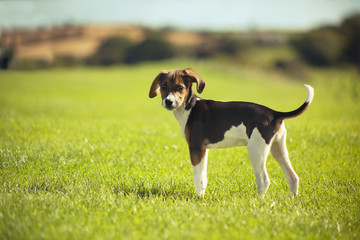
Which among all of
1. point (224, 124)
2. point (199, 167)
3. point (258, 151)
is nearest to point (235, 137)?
point (224, 124)

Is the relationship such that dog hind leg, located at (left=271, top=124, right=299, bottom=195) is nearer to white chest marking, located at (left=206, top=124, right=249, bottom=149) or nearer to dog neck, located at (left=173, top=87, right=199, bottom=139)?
white chest marking, located at (left=206, top=124, right=249, bottom=149)

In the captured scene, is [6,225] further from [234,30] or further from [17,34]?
[234,30]

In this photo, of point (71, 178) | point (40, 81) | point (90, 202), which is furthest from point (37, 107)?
point (40, 81)

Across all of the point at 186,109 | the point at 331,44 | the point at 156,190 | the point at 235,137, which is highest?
the point at 331,44

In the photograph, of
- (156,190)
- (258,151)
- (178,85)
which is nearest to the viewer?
(258,151)

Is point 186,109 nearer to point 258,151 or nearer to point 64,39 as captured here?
point 258,151

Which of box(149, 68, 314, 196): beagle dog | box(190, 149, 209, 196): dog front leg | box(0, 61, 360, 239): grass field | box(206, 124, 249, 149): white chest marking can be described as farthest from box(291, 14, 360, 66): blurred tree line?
box(190, 149, 209, 196): dog front leg

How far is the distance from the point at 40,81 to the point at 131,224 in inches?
1213

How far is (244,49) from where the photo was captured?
2004 inches

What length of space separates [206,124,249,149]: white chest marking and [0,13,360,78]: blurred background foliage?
1615 inches

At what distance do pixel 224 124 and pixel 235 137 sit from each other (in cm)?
24

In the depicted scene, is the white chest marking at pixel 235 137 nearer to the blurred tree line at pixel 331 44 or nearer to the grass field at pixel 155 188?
the grass field at pixel 155 188

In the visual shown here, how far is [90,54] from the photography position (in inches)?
1745

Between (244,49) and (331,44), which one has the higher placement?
(331,44)
